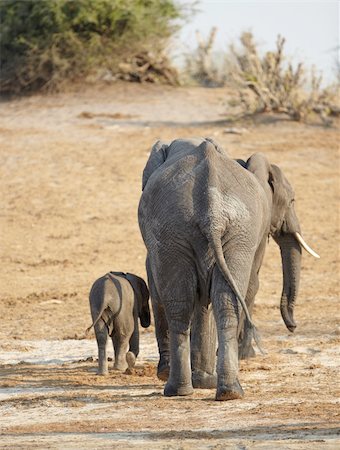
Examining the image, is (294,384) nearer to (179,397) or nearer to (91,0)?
(179,397)

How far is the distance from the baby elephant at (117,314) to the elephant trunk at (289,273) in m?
1.28

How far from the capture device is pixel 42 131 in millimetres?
21031

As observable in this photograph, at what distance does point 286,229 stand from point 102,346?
1911 mm

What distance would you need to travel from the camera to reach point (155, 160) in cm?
895

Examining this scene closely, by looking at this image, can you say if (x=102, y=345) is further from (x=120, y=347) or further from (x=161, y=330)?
(x=161, y=330)

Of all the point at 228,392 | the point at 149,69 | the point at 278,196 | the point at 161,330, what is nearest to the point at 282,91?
the point at 149,69

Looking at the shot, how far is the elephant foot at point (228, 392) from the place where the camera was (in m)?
7.88

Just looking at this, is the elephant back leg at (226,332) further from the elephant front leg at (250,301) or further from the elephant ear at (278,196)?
the elephant ear at (278,196)

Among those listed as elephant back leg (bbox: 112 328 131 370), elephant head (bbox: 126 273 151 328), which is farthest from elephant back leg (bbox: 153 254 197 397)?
elephant head (bbox: 126 273 151 328)

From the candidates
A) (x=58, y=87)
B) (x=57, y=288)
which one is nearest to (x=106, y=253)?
(x=57, y=288)

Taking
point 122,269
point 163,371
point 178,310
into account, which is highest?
point 178,310

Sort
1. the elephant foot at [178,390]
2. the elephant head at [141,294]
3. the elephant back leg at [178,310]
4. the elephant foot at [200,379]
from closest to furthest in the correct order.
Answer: the elephant back leg at [178,310] < the elephant foot at [178,390] < the elephant foot at [200,379] < the elephant head at [141,294]

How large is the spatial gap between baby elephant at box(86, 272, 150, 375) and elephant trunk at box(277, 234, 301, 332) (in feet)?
4.21

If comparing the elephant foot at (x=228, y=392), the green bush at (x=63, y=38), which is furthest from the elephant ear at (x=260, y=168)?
the green bush at (x=63, y=38)
